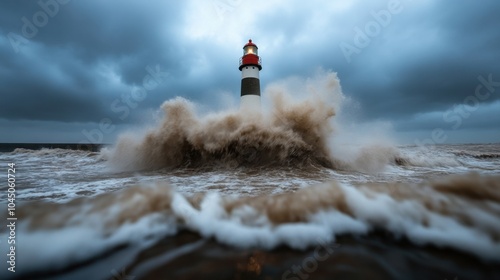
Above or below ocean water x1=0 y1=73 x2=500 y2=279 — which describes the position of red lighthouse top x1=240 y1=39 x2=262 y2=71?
above

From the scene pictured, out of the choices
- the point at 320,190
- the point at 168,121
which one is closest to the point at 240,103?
the point at 168,121

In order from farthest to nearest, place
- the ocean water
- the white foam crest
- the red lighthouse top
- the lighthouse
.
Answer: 1. the red lighthouse top
2. the lighthouse
3. the white foam crest
4. the ocean water

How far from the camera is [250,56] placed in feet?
50.4

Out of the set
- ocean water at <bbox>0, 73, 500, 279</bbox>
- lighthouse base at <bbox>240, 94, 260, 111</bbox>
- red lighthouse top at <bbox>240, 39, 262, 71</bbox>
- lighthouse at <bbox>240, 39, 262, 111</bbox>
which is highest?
red lighthouse top at <bbox>240, 39, 262, 71</bbox>

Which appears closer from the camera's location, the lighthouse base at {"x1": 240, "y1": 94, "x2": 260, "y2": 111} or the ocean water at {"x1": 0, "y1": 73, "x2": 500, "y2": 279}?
the ocean water at {"x1": 0, "y1": 73, "x2": 500, "y2": 279}

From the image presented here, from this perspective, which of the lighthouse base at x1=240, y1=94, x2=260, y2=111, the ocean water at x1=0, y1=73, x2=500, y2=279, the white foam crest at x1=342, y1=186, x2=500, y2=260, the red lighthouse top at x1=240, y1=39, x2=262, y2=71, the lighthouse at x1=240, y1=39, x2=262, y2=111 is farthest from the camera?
the red lighthouse top at x1=240, y1=39, x2=262, y2=71

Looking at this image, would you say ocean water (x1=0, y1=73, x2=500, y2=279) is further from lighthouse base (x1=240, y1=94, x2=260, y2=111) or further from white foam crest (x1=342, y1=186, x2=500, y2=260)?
lighthouse base (x1=240, y1=94, x2=260, y2=111)

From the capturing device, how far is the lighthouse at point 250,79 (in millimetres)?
14510

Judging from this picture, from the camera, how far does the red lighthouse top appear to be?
49.8 feet

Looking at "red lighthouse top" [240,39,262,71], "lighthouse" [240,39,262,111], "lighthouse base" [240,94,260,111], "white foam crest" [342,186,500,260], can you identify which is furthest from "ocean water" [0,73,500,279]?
"red lighthouse top" [240,39,262,71]

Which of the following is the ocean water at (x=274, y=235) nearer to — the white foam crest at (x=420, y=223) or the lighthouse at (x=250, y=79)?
the white foam crest at (x=420, y=223)

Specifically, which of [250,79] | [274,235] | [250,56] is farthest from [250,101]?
[274,235]

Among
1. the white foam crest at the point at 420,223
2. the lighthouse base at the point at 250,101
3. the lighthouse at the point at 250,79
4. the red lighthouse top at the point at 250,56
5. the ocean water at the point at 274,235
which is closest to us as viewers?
the ocean water at the point at 274,235

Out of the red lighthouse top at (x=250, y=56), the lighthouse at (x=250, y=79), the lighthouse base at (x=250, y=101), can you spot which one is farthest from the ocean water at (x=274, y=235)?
the red lighthouse top at (x=250, y=56)
